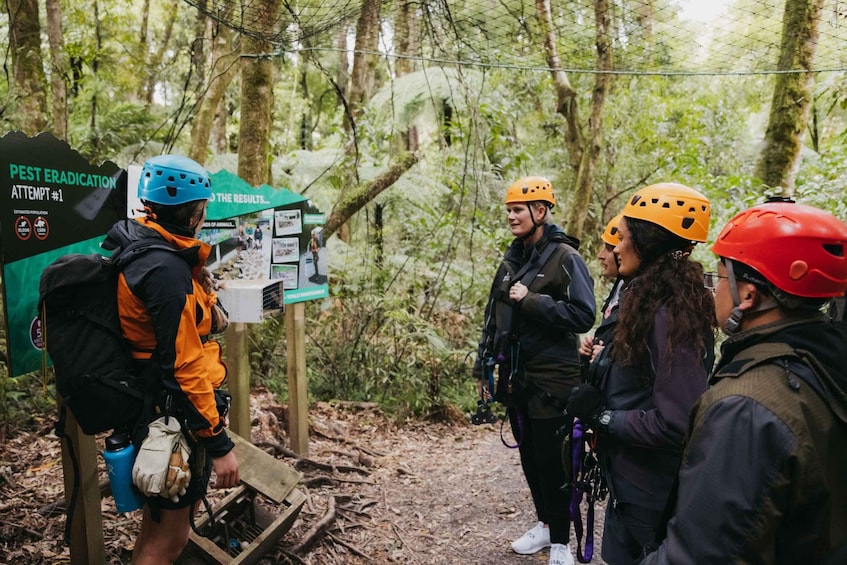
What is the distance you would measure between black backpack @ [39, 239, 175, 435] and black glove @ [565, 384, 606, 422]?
1734 mm

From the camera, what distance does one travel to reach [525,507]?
4.34 meters

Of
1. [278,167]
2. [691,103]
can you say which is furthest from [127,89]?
[691,103]

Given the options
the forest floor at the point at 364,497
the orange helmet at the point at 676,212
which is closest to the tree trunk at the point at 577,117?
the forest floor at the point at 364,497

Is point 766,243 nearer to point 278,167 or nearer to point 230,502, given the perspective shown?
point 230,502

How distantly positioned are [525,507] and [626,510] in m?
2.44

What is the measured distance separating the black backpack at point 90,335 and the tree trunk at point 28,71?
4.68 m

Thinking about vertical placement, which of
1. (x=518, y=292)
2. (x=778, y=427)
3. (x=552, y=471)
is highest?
(x=778, y=427)

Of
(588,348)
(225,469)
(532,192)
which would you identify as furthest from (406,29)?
(225,469)

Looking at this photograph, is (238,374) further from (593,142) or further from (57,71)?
(593,142)

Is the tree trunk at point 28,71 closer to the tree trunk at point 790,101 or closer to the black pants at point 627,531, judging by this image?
the black pants at point 627,531

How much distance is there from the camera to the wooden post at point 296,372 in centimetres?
446

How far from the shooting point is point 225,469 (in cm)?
227

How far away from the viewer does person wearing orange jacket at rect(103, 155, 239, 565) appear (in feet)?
6.88

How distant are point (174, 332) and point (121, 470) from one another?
2.06 feet
